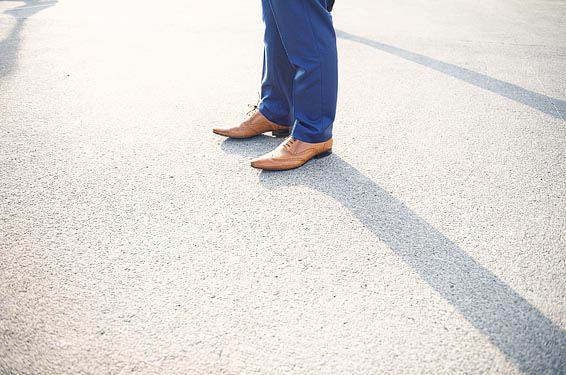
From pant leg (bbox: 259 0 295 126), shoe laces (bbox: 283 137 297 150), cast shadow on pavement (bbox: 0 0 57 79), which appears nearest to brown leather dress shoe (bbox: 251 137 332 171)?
shoe laces (bbox: 283 137 297 150)

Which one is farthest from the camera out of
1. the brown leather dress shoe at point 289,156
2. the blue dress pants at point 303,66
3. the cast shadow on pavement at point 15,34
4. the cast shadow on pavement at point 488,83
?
A: the cast shadow on pavement at point 15,34

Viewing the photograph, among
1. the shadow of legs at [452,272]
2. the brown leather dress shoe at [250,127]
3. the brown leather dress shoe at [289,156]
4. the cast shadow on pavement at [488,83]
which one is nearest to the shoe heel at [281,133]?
the brown leather dress shoe at [250,127]

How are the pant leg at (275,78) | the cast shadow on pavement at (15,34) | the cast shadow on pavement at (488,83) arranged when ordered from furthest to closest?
1. the cast shadow on pavement at (15,34)
2. the cast shadow on pavement at (488,83)
3. the pant leg at (275,78)

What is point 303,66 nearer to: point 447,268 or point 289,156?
point 289,156

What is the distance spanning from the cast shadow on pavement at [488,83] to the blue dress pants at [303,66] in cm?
189

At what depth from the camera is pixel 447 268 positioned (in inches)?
51.0

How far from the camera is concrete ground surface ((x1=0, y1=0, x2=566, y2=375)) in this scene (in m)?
1.04

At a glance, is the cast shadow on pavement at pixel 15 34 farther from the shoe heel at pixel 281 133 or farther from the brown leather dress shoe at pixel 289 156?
the brown leather dress shoe at pixel 289 156

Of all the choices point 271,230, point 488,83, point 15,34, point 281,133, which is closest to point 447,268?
point 271,230

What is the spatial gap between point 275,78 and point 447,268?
4.41ft

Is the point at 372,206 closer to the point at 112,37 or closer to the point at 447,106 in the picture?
the point at 447,106

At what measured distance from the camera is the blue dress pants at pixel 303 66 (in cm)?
166

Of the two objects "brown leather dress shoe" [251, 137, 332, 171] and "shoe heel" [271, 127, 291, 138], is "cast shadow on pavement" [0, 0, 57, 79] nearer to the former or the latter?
"shoe heel" [271, 127, 291, 138]

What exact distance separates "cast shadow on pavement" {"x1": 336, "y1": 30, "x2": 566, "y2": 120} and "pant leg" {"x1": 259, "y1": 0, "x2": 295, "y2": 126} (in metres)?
1.96
